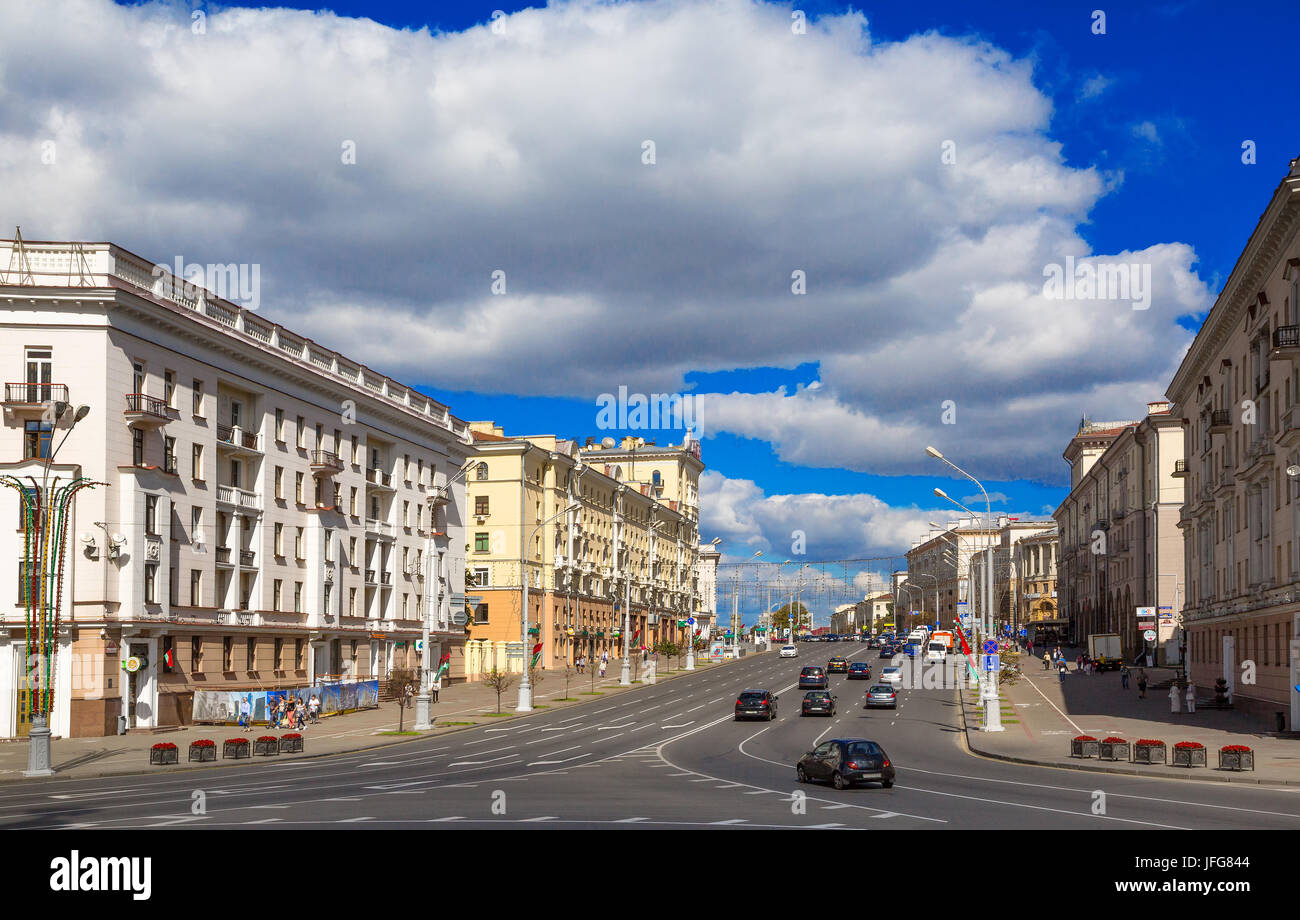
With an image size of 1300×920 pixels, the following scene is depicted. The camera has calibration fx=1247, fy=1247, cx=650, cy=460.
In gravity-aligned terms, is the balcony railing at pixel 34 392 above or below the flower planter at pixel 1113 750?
above

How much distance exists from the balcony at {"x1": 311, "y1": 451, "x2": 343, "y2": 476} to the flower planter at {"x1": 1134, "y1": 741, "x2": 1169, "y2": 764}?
154 ft

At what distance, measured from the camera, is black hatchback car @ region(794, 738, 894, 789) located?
2984cm

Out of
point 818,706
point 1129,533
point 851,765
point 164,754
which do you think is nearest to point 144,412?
point 164,754

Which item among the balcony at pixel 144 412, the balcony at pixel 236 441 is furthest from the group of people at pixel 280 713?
the balcony at pixel 144 412

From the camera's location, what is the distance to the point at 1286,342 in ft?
151

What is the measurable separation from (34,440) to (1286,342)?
161 feet

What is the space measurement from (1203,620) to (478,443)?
57.8 meters

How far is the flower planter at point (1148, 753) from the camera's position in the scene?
36562 mm

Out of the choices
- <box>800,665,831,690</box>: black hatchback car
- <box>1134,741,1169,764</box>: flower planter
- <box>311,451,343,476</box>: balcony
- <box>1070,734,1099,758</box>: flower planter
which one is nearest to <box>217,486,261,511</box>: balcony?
<box>311,451,343,476</box>: balcony

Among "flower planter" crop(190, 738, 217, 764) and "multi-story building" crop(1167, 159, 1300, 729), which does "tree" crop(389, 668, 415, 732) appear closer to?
"flower planter" crop(190, 738, 217, 764)

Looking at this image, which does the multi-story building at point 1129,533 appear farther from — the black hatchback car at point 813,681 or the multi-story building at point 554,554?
the multi-story building at point 554,554

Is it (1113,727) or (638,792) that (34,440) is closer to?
(638,792)

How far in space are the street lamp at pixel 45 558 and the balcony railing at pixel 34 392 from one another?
85 centimetres
